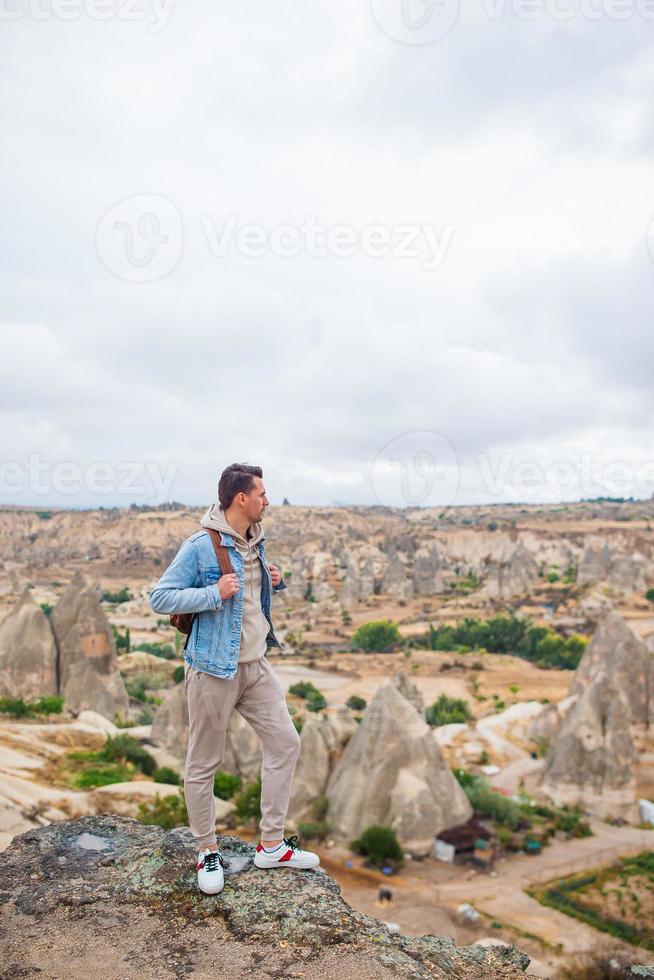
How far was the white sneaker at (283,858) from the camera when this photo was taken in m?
3.75

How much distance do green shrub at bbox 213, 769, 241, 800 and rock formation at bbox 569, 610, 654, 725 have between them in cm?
1544

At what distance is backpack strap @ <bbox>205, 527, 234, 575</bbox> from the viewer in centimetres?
362

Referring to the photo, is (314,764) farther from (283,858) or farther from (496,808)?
(283,858)

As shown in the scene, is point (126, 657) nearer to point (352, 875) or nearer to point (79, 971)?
point (352, 875)

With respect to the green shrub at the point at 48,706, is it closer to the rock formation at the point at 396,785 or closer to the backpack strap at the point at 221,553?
the rock formation at the point at 396,785

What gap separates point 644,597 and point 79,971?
65368 millimetres

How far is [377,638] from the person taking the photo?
54.3 metres

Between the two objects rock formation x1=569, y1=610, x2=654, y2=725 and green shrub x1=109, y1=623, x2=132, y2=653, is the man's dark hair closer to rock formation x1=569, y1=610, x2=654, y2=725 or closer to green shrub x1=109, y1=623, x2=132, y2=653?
rock formation x1=569, y1=610, x2=654, y2=725

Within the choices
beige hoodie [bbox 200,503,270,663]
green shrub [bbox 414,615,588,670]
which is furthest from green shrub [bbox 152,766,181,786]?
green shrub [bbox 414,615,588,670]

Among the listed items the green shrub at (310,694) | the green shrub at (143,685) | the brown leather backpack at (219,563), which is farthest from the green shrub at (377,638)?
the brown leather backpack at (219,563)

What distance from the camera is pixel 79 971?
2.85m

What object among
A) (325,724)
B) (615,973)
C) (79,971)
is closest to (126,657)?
(325,724)

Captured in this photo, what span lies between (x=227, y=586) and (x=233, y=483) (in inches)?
21.9

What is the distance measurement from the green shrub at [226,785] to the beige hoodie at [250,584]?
16600mm
